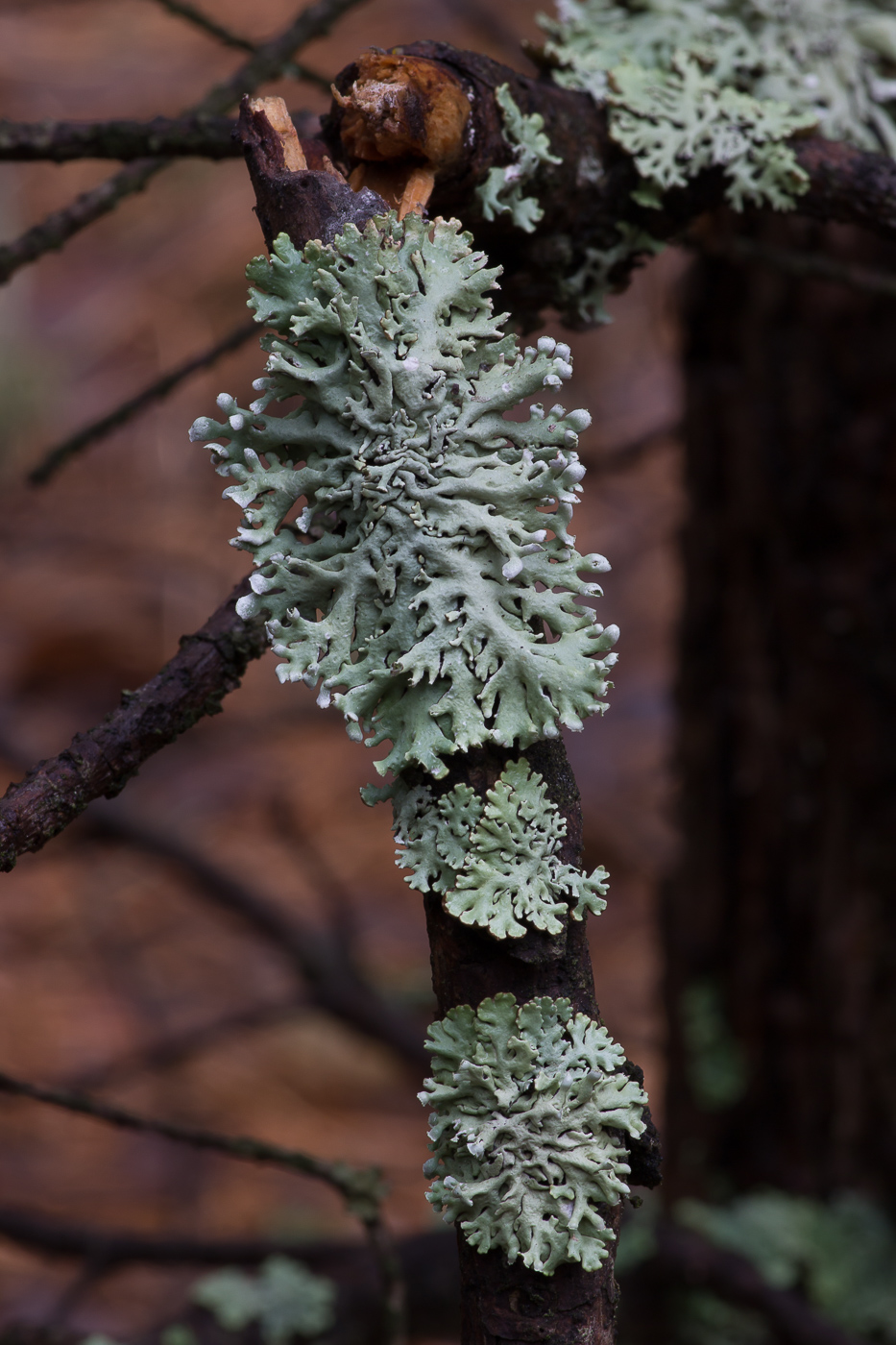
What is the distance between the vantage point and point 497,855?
567mm

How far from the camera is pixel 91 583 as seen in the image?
14.8 feet

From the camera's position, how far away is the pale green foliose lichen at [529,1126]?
557 millimetres

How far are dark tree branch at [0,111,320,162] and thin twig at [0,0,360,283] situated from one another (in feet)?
0.18

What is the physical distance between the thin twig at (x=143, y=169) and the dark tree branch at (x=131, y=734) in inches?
15.6

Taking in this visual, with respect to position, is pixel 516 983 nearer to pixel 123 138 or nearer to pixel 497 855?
pixel 497 855

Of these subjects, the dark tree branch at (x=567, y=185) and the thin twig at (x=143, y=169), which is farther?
the thin twig at (x=143, y=169)

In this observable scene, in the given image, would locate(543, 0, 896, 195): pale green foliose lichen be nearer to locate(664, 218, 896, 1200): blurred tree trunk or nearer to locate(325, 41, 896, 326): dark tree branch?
locate(325, 41, 896, 326): dark tree branch

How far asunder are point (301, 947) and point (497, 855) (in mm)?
1608

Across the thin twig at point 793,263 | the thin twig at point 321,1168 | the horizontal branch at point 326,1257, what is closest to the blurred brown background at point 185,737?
the horizontal branch at point 326,1257

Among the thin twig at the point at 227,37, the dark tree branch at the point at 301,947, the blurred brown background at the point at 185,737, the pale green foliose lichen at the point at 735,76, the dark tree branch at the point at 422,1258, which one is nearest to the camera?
the pale green foliose lichen at the point at 735,76

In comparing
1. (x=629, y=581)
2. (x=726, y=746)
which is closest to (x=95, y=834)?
(x=726, y=746)

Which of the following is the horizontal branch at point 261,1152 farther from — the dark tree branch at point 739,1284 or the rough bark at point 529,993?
the dark tree branch at point 739,1284

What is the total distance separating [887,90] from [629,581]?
12.2ft

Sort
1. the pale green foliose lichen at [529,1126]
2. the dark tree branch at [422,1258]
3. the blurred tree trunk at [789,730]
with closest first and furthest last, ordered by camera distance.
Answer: the pale green foliose lichen at [529,1126] < the dark tree branch at [422,1258] < the blurred tree trunk at [789,730]
